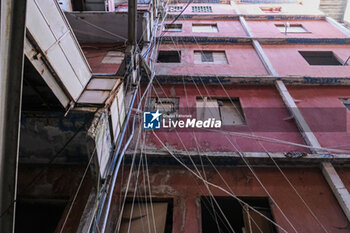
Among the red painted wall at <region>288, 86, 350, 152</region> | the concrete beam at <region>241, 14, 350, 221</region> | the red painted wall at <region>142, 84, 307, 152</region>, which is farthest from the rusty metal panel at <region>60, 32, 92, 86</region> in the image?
the red painted wall at <region>288, 86, 350, 152</region>

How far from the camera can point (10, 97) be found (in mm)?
1558

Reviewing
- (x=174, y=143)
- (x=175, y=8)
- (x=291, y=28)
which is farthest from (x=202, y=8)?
(x=174, y=143)

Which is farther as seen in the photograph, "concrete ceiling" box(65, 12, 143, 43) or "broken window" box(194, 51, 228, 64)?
"broken window" box(194, 51, 228, 64)

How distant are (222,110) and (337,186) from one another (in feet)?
9.54

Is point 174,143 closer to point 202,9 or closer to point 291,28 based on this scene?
point 291,28

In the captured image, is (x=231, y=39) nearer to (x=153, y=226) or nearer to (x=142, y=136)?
(x=142, y=136)

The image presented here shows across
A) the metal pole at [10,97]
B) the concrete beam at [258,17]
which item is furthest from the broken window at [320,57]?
the metal pole at [10,97]

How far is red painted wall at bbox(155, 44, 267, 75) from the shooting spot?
6.63m

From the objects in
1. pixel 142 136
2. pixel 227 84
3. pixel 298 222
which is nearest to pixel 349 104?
pixel 227 84

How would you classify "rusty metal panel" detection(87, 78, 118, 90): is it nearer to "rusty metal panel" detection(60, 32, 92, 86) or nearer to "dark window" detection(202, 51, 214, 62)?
"rusty metal panel" detection(60, 32, 92, 86)

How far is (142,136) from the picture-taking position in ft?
15.5

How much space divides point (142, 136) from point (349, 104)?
5765 millimetres
